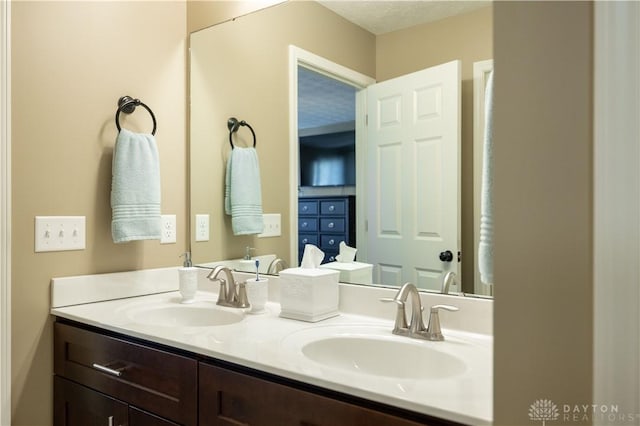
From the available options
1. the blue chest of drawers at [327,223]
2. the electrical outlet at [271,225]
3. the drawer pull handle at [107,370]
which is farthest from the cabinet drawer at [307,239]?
the drawer pull handle at [107,370]

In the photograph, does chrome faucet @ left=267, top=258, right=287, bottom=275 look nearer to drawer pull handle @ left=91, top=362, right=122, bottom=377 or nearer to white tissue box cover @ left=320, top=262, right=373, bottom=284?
white tissue box cover @ left=320, top=262, right=373, bottom=284

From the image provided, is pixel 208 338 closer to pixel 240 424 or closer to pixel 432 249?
pixel 240 424

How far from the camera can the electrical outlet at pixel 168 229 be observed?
180 cm

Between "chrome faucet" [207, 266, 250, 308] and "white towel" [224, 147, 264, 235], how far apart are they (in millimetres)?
236

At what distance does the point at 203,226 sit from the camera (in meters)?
1.86

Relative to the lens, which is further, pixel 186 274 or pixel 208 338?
pixel 186 274

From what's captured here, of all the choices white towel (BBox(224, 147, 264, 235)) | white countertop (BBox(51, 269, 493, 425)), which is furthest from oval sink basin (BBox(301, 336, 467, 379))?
white towel (BBox(224, 147, 264, 235))

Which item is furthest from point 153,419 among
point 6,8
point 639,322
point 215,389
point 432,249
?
point 6,8

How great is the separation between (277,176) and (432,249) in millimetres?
683

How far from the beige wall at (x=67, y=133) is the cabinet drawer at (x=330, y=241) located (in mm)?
713

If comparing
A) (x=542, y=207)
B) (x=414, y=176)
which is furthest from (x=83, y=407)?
(x=542, y=207)

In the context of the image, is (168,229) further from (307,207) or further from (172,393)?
(172,393)

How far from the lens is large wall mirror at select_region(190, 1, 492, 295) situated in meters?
1.25

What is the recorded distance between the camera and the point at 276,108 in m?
1.71
